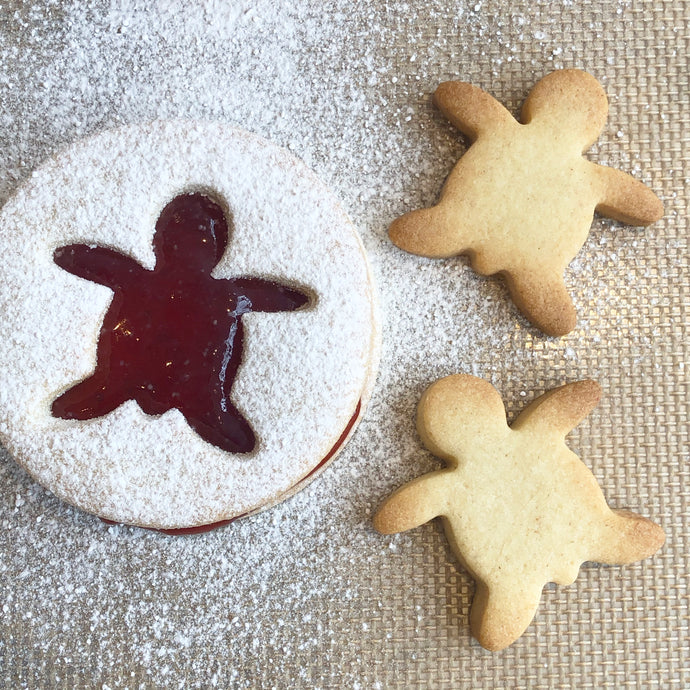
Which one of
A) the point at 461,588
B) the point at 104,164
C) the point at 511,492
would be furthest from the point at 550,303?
the point at 104,164

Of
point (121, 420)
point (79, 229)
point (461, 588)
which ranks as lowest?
point (461, 588)

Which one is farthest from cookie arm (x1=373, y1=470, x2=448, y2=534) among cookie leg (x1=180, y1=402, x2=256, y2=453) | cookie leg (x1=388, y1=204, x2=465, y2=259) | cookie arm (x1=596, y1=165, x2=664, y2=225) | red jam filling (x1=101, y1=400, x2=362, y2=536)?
cookie arm (x1=596, y1=165, x2=664, y2=225)

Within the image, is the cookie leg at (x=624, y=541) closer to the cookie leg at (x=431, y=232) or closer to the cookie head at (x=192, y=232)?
the cookie leg at (x=431, y=232)

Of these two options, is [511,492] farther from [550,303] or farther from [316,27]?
[316,27]

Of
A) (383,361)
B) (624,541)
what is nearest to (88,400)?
(383,361)

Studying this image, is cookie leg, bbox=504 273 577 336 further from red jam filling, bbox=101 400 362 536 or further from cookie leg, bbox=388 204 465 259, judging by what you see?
red jam filling, bbox=101 400 362 536

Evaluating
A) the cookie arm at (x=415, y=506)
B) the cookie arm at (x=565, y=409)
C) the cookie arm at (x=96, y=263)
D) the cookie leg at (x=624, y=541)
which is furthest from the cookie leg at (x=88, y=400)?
the cookie leg at (x=624, y=541)

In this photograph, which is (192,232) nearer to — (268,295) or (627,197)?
(268,295)
